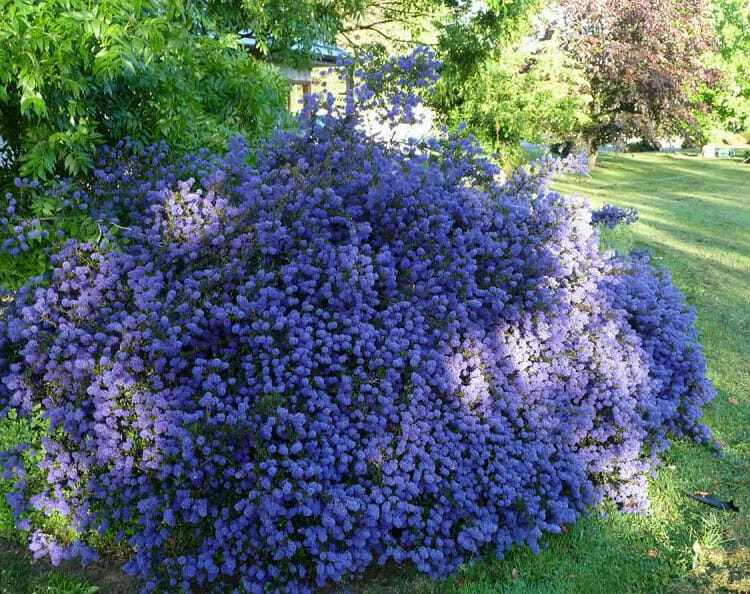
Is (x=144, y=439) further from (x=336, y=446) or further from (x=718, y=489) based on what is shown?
(x=718, y=489)

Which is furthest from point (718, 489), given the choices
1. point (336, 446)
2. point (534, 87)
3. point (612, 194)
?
point (612, 194)

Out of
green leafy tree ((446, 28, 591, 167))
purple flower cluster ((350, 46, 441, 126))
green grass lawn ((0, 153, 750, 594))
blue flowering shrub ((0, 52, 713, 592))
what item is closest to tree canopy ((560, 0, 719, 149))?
green leafy tree ((446, 28, 591, 167))

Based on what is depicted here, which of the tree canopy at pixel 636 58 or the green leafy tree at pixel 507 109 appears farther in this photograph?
the tree canopy at pixel 636 58

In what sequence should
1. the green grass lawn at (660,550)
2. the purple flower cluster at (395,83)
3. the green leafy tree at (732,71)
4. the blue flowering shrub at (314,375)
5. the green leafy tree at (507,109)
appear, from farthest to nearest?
the green leafy tree at (732,71) < the green leafy tree at (507,109) < the purple flower cluster at (395,83) < the green grass lawn at (660,550) < the blue flowering shrub at (314,375)

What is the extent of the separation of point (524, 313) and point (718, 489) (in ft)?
4.98

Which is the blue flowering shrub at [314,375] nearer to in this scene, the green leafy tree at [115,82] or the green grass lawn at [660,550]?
the green grass lawn at [660,550]

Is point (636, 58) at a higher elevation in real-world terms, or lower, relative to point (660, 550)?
higher

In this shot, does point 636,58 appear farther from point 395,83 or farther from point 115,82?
point 115,82

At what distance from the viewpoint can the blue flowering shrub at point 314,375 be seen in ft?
9.16

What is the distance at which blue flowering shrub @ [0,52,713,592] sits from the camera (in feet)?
9.16

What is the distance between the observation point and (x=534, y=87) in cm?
1388

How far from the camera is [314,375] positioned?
3104 mm

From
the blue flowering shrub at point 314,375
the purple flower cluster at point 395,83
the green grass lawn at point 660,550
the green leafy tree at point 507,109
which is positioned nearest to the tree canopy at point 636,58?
the green leafy tree at point 507,109

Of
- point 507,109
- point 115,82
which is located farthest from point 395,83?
point 507,109
